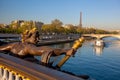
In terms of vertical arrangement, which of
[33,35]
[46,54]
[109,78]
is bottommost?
[109,78]

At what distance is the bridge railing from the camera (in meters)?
1.97

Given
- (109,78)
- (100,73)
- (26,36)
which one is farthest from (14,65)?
(100,73)

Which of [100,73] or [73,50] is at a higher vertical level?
[73,50]

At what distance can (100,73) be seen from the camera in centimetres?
1869

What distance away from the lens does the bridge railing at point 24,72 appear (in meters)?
1.97

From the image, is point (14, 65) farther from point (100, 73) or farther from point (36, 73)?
point (100, 73)

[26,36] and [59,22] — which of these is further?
[59,22]

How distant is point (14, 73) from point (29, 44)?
612mm

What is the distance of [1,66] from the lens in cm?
253

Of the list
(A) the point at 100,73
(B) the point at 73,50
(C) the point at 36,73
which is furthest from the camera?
(A) the point at 100,73

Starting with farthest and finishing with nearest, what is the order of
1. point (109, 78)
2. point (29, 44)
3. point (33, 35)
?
point (109, 78)
point (33, 35)
point (29, 44)

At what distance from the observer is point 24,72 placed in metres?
2.10

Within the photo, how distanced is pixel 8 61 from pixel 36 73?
1.95ft

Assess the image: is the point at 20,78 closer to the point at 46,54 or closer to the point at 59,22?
the point at 46,54
